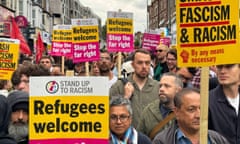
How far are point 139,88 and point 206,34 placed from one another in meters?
2.67

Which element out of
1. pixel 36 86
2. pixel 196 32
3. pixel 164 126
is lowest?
pixel 164 126

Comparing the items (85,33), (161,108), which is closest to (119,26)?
(85,33)

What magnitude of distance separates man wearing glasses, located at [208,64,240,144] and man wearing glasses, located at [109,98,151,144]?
81 cm

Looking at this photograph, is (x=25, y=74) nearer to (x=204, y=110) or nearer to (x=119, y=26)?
(x=204, y=110)

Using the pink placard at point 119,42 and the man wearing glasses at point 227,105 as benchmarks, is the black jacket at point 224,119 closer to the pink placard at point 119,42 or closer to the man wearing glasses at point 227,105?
the man wearing glasses at point 227,105

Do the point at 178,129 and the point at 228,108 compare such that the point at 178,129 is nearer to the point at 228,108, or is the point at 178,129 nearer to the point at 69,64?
the point at 228,108

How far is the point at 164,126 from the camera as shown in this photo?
200 inches

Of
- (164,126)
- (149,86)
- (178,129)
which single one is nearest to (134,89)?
(149,86)

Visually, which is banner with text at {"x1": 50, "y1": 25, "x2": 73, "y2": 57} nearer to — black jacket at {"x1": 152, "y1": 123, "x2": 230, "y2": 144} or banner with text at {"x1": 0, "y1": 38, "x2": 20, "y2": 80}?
banner with text at {"x1": 0, "y1": 38, "x2": 20, "y2": 80}

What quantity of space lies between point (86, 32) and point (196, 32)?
21.2 feet

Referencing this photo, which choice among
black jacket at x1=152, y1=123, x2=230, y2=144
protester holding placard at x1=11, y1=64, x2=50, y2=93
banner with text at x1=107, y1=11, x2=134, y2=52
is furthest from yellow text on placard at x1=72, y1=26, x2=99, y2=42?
black jacket at x1=152, y1=123, x2=230, y2=144

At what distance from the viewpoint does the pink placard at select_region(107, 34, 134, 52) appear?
1002cm

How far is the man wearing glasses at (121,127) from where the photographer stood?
4.34 meters

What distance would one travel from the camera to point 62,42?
1359 cm
